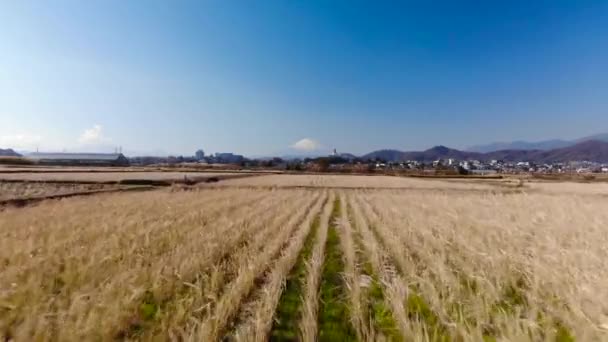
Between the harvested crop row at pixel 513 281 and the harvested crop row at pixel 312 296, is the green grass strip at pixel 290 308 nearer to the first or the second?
the harvested crop row at pixel 312 296

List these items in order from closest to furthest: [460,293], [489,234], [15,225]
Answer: [460,293]
[489,234]
[15,225]

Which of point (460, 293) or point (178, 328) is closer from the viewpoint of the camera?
point (178, 328)

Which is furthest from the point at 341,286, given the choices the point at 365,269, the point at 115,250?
the point at 115,250

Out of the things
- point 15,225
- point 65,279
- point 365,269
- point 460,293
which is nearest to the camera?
point 460,293

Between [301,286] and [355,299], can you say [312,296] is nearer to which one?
[355,299]

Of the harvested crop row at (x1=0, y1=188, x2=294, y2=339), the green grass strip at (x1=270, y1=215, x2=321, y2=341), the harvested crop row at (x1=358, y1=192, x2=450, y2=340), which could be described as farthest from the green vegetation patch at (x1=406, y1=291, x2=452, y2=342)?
the harvested crop row at (x1=0, y1=188, x2=294, y2=339)

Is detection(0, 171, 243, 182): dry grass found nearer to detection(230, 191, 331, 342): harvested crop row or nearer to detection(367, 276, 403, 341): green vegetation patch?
detection(230, 191, 331, 342): harvested crop row

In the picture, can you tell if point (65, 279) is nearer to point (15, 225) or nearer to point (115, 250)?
point (115, 250)
